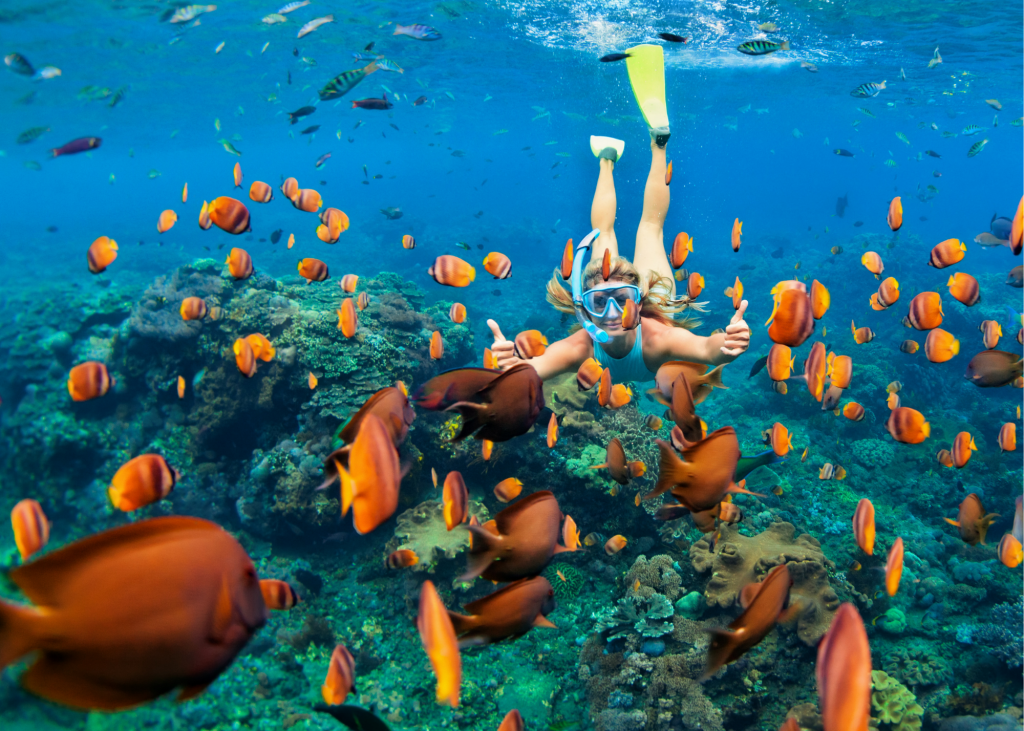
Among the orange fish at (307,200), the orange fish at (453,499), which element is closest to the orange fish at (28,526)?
the orange fish at (453,499)

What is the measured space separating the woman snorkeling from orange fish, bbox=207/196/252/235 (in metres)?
3.29

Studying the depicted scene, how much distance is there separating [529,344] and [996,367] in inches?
170

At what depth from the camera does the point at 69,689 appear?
112 cm

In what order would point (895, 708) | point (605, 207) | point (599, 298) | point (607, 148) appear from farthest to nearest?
point (607, 148) → point (605, 207) → point (895, 708) → point (599, 298)

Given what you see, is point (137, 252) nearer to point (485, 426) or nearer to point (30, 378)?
point (30, 378)

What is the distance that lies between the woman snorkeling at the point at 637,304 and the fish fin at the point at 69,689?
10.4 ft

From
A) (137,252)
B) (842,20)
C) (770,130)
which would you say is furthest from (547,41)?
(770,130)

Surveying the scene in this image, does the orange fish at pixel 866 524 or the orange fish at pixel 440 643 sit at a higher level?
the orange fish at pixel 440 643

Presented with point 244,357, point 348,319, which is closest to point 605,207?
point 348,319

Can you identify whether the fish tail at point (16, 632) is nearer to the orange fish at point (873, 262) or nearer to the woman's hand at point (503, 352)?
the woman's hand at point (503, 352)

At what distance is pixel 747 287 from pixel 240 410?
89.4ft

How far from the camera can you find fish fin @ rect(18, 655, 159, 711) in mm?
1078

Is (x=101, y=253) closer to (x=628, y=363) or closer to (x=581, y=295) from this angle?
(x=581, y=295)

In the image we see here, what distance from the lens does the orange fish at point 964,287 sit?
5.02 metres
